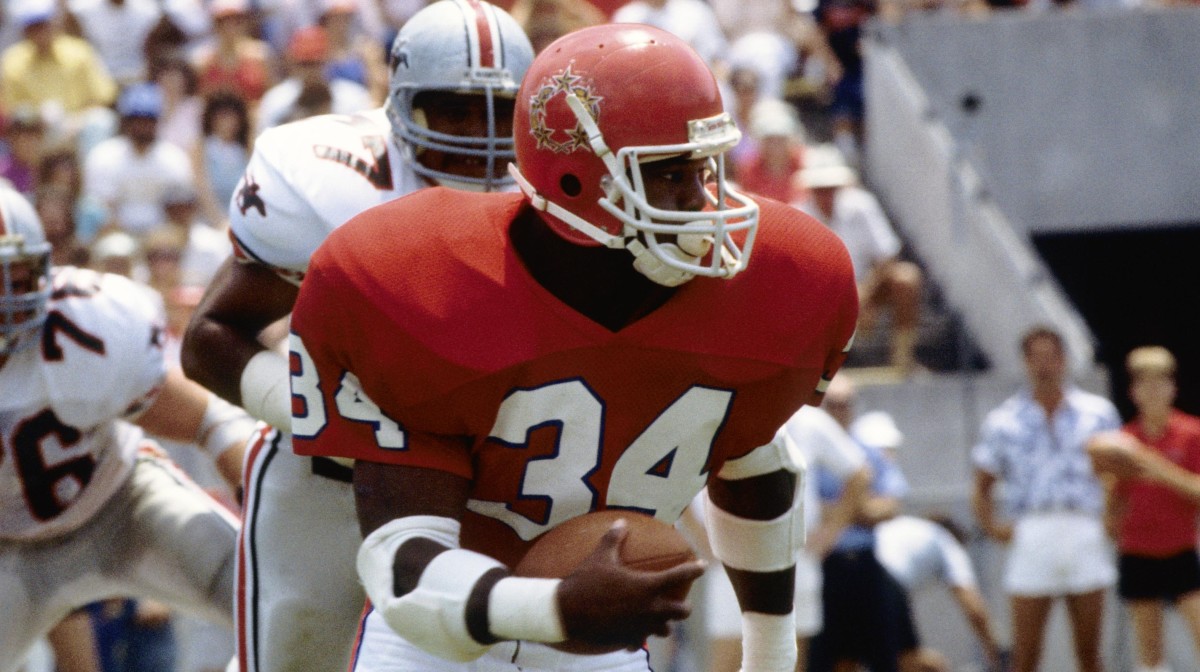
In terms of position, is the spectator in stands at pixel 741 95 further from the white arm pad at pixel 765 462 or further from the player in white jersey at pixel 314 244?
the white arm pad at pixel 765 462

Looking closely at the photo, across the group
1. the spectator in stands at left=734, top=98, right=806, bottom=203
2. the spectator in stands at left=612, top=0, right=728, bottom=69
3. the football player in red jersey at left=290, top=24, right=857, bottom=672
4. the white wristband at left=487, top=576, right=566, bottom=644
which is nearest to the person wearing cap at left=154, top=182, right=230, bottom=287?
the spectator in stands at left=734, top=98, right=806, bottom=203

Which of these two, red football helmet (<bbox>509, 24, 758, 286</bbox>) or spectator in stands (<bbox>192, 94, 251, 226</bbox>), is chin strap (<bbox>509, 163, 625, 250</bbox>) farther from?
spectator in stands (<bbox>192, 94, 251, 226</bbox>)

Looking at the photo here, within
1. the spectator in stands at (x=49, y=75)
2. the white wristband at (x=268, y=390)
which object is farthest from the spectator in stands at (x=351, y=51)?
the white wristband at (x=268, y=390)

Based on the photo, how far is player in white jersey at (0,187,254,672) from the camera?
4371mm

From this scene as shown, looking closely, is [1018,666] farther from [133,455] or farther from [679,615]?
[679,615]

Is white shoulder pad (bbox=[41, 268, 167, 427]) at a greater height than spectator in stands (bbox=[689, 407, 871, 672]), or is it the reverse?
white shoulder pad (bbox=[41, 268, 167, 427])

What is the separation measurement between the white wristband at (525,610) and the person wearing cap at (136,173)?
A: 6.34m

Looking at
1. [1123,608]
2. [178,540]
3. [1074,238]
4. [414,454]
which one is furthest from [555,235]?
[1074,238]

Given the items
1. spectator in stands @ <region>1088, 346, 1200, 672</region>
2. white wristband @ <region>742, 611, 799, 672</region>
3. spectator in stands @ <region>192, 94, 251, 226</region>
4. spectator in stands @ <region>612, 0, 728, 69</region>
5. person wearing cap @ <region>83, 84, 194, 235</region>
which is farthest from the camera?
spectator in stands @ <region>612, 0, 728, 69</region>

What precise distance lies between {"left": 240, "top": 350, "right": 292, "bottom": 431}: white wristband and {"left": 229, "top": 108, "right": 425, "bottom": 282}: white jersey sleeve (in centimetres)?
19

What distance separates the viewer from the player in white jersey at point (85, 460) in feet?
14.3

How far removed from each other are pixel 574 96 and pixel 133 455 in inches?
92.5

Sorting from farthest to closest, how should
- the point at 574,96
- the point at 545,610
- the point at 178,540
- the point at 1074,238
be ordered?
the point at 1074,238, the point at 178,540, the point at 574,96, the point at 545,610

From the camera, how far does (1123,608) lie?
7.66m
